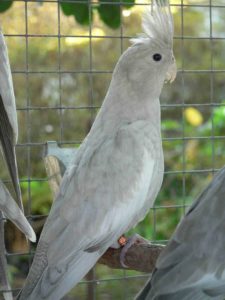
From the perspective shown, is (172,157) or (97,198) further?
(172,157)

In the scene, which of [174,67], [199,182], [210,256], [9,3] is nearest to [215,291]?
[210,256]

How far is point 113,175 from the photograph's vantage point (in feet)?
5.84

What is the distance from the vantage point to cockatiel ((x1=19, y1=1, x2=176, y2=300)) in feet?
5.55

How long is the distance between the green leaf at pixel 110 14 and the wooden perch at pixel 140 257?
33.1 inches

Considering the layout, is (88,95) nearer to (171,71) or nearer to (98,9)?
(98,9)

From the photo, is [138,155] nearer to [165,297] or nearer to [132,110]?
[132,110]

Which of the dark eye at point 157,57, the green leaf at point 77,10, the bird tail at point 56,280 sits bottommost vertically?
the bird tail at point 56,280

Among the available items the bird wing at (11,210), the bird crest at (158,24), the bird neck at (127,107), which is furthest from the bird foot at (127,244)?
the bird crest at (158,24)

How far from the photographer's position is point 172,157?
150 inches

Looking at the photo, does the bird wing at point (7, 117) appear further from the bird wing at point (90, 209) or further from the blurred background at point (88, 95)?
the blurred background at point (88, 95)

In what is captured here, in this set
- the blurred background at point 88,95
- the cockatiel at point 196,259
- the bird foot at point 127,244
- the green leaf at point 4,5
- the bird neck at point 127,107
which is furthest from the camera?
the blurred background at point 88,95

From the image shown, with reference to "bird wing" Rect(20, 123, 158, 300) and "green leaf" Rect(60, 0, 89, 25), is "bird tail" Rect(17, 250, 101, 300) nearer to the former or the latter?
"bird wing" Rect(20, 123, 158, 300)

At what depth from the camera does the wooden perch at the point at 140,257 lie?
1.70 m

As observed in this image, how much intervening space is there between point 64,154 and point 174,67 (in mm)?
435
